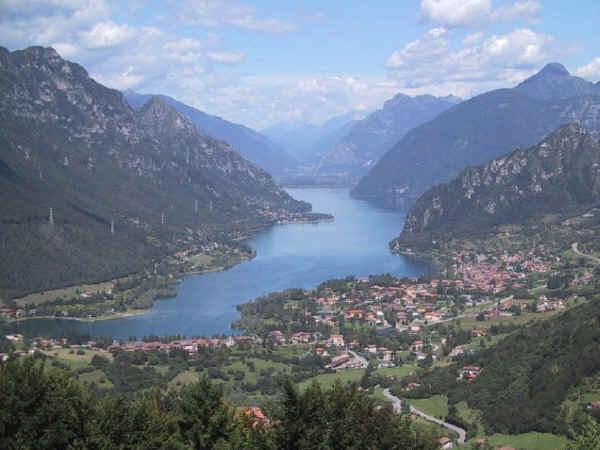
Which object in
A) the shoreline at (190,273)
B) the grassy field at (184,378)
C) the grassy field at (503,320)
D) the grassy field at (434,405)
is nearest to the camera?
the grassy field at (434,405)

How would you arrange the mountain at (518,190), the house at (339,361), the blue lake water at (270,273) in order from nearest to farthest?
1. the house at (339,361)
2. the blue lake water at (270,273)
3. the mountain at (518,190)

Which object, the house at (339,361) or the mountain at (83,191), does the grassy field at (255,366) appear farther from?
the mountain at (83,191)

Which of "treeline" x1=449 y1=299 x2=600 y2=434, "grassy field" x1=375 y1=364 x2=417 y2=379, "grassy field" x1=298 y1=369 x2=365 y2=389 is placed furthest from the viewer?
"grassy field" x1=375 y1=364 x2=417 y2=379

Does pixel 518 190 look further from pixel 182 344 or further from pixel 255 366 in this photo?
pixel 255 366

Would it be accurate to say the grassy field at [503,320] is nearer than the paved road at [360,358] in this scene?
No

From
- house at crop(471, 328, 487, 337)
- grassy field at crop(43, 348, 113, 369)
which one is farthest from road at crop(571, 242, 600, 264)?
grassy field at crop(43, 348, 113, 369)

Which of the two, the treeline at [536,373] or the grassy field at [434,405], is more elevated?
the treeline at [536,373]

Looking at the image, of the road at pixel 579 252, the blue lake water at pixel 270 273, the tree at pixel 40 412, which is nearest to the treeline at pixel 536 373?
the tree at pixel 40 412

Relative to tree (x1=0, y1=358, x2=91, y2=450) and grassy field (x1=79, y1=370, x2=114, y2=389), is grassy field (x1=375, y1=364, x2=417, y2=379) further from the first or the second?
tree (x1=0, y1=358, x2=91, y2=450)
